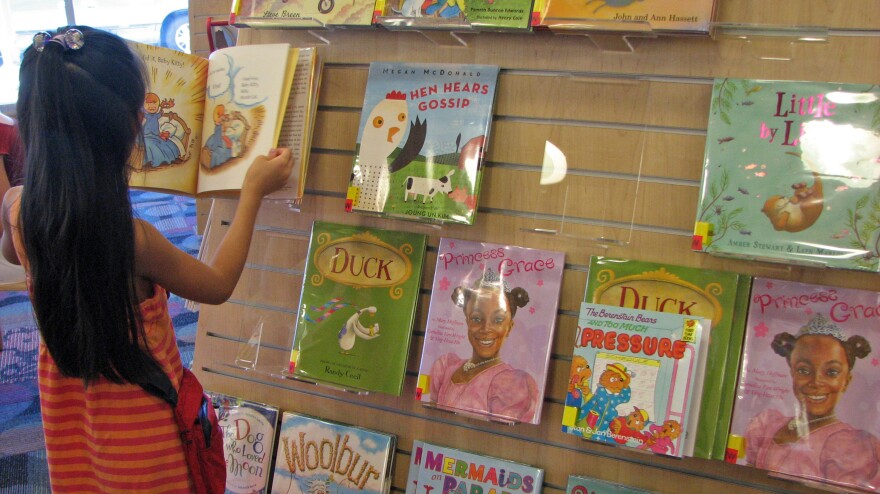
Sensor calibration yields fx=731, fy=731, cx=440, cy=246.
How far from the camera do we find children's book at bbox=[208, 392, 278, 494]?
2.12m

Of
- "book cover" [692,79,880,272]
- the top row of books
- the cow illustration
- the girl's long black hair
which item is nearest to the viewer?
the girl's long black hair

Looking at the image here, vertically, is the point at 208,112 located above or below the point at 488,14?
below

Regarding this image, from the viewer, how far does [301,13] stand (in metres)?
1.95

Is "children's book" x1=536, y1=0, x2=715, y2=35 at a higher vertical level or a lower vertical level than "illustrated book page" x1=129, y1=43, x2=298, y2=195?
higher

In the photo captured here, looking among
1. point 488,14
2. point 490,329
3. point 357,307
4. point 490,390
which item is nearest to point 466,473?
point 490,390

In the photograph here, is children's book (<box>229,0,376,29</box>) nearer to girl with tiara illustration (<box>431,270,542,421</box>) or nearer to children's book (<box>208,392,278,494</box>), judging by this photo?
girl with tiara illustration (<box>431,270,542,421</box>)

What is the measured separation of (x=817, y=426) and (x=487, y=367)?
724mm

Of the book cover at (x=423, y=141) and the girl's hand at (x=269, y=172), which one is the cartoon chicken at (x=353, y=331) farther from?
the girl's hand at (x=269, y=172)

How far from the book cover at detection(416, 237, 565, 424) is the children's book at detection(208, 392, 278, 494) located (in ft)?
1.80

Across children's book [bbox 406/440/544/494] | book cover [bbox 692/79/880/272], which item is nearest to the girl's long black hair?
children's book [bbox 406/440/544/494]

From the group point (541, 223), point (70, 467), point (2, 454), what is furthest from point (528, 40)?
point (2, 454)

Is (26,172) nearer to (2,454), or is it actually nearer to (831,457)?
(831,457)

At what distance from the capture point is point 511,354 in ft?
5.83

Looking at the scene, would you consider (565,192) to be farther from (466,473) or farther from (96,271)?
(96,271)
